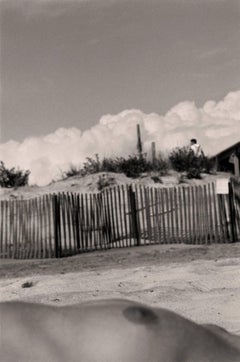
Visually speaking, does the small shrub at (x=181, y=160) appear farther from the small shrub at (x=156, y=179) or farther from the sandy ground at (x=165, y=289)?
the sandy ground at (x=165, y=289)

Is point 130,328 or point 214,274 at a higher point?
point 130,328

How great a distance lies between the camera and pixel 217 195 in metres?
13.9

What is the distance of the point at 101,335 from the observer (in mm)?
1114

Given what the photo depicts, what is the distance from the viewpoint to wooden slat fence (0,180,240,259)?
45.2ft

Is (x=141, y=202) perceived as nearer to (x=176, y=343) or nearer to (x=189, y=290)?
(x=189, y=290)

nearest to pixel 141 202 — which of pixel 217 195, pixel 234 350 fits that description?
pixel 217 195

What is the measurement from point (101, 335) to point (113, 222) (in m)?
13.5

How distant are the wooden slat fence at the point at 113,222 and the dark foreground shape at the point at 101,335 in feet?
41.2

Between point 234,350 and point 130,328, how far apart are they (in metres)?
0.27

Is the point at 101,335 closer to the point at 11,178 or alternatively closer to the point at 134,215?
the point at 134,215

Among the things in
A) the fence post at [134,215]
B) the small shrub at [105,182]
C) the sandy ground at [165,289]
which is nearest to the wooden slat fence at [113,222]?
the fence post at [134,215]

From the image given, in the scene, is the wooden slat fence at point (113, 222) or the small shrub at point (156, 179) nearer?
the wooden slat fence at point (113, 222)

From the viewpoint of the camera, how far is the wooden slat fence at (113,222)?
13773 millimetres

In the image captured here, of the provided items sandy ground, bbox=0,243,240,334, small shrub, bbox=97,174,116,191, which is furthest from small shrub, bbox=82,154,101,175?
Answer: sandy ground, bbox=0,243,240,334
